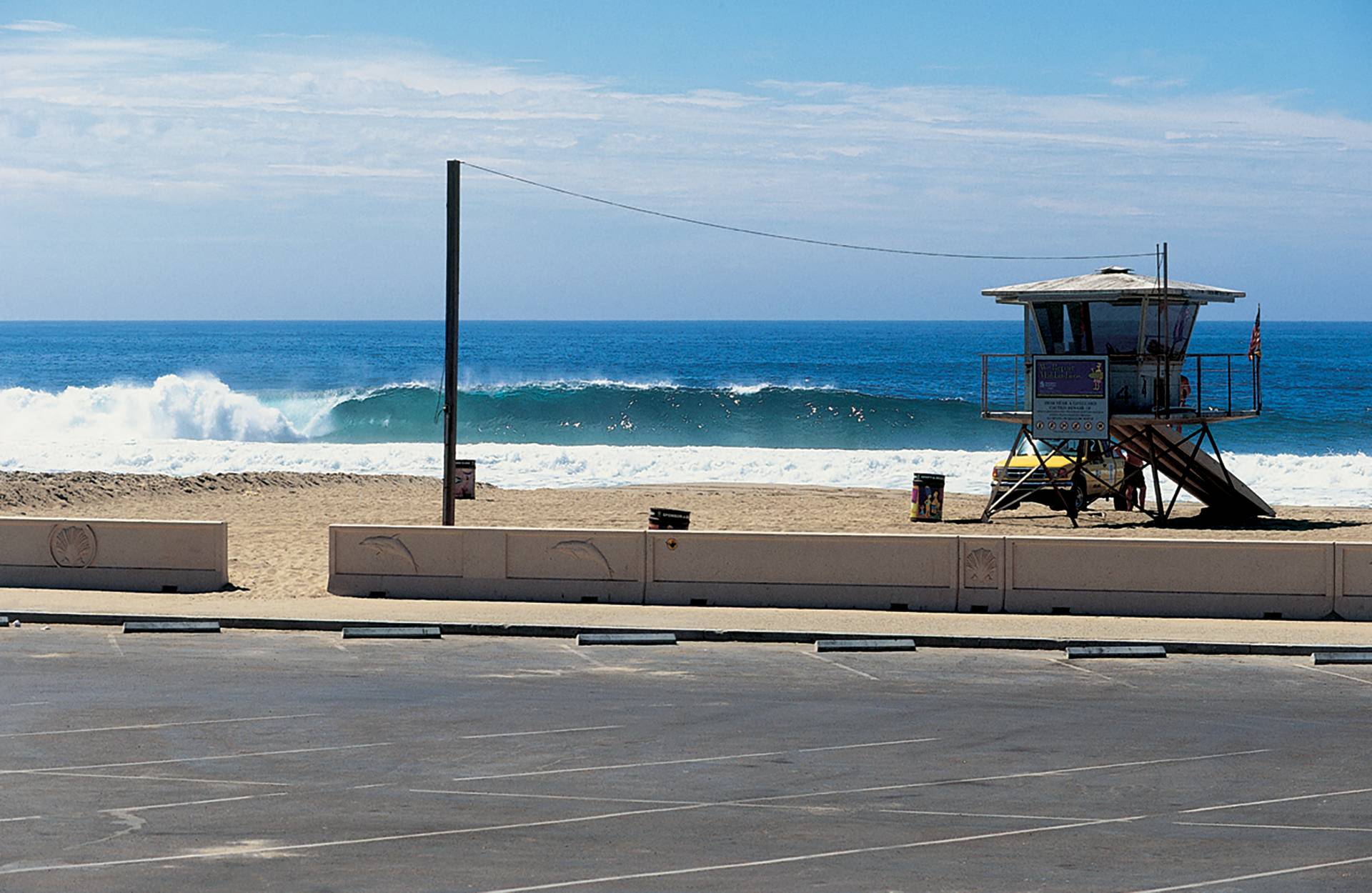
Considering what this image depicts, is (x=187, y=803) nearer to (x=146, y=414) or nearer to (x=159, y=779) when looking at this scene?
(x=159, y=779)

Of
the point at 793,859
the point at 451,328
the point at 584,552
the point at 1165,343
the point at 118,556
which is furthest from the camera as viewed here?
the point at 1165,343

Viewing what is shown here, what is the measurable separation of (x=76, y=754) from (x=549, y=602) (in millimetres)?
8291

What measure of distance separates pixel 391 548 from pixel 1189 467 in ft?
52.4

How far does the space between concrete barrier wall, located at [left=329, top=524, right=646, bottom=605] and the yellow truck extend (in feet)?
39.0

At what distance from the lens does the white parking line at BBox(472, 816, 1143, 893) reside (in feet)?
25.2

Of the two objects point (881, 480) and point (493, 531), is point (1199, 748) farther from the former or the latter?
point (881, 480)

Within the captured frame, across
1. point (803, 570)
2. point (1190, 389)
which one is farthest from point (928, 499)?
point (803, 570)

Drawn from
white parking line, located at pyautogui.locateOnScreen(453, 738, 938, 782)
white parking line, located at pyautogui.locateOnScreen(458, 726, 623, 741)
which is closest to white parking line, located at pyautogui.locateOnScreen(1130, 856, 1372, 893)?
white parking line, located at pyautogui.locateOnScreen(453, 738, 938, 782)

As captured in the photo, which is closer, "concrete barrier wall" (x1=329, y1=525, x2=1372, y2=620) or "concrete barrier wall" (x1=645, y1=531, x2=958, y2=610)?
"concrete barrier wall" (x1=329, y1=525, x2=1372, y2=620)

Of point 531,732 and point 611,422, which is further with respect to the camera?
point 611,422

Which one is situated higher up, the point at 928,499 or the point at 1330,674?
the point at 928,499

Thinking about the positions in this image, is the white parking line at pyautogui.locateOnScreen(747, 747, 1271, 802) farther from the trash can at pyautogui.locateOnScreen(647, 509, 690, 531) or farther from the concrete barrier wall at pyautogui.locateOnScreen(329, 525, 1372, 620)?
the trash can at pyautogui.locateOnScreen(647, 509, 690, 531)

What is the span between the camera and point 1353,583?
687 inches

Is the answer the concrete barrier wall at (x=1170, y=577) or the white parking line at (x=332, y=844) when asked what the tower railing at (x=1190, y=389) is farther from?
the white parking line at (x=332, y=844)
